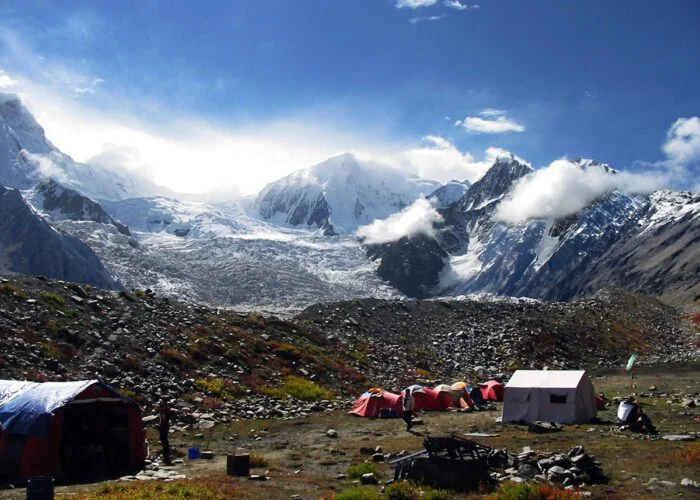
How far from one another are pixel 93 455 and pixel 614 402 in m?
31.2

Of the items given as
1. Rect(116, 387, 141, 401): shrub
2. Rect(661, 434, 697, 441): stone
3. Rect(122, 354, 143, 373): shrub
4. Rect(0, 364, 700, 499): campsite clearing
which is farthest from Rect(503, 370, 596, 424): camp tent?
Rect(122, 354, 143, 373): shrub

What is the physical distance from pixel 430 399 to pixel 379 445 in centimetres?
1450

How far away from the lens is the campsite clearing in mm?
18875

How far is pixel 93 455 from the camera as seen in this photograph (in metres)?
22.4

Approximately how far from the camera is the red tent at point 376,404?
126ft

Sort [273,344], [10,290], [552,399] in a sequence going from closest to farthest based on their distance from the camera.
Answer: [552,399]
[10,290]
[273,344]

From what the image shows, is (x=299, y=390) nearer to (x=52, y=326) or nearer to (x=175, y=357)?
(x=175, y=357)

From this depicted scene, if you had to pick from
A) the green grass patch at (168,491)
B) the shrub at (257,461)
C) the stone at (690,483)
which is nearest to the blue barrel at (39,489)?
the green grass patch at (168,491)

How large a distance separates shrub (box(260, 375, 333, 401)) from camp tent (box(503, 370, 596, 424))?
13.7 metres

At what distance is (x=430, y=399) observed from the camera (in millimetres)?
41531

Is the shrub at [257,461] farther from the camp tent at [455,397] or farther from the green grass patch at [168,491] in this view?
the camp tent at [455,397]

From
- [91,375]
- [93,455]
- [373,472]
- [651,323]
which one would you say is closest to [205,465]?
[93,455]

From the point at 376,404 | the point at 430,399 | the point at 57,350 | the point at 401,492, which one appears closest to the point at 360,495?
the point at 401,492

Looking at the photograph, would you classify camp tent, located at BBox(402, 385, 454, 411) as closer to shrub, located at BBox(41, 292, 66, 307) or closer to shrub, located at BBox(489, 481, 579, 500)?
shrub, located at BBox(41, 292, 66, 307)
